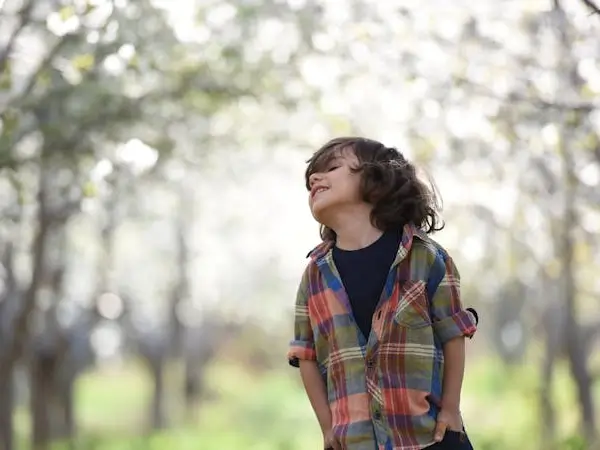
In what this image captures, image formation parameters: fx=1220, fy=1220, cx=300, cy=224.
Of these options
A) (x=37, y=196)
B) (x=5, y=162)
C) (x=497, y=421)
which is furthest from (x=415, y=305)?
(x=497, y=421)

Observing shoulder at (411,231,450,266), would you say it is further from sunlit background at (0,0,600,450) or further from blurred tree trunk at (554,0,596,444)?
blurred tree trunk at (554,0,596,444)

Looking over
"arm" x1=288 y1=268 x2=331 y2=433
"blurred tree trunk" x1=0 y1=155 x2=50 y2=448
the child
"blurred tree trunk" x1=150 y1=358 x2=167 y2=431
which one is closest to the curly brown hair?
the child

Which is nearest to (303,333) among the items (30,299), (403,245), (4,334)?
(403,245)

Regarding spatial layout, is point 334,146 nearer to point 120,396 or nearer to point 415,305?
point 415,305

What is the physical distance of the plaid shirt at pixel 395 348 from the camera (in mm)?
3217

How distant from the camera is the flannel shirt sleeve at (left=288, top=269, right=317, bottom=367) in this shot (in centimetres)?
343

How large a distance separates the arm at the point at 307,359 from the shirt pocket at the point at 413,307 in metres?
0.31

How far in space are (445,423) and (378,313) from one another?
341 mm

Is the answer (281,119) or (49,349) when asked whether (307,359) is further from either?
(49,349)

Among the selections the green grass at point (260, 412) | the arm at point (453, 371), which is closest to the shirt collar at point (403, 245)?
the arm at point (453, 371)

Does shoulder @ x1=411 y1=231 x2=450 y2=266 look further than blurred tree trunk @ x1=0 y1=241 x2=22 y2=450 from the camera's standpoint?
No

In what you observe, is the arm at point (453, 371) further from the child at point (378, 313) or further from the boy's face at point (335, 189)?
the boy's face at point (335, 189)

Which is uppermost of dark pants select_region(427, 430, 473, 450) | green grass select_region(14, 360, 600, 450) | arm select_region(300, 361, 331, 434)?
arm select_region(300, 361, 331, 434)

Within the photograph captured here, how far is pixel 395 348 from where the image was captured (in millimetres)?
3225
